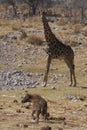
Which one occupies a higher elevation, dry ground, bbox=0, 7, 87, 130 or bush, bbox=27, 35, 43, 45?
dry ground, bbox=0, 7, 87, 130

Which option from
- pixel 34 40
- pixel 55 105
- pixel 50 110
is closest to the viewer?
pixel 50 110

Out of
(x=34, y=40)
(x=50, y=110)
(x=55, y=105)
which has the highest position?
(x=50, y=110)

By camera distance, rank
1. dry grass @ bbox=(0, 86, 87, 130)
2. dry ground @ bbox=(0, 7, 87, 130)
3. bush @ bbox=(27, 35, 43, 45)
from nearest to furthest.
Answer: dry grass @ bbox=(0, 86, 87, 130) < dry ground @ bbox=(0, 7, 87, 130) < bush @ bbox=(27, 35, 43, 45)

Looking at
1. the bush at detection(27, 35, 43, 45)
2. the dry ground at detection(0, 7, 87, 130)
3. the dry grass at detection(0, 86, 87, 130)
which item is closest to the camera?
the dry grass at detection(0, 86, 87, 130)

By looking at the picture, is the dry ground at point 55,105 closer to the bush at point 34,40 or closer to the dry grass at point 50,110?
the dry grass at point 50,110

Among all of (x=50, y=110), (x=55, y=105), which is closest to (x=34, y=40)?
(x=55, y=105)

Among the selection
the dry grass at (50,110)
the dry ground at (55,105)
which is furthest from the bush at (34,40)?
the dry grass at (50,110)

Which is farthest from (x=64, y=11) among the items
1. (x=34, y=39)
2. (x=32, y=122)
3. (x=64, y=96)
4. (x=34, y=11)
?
(x=32, y=122)

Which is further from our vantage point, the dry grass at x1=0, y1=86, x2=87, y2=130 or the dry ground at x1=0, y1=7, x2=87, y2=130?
the dry ground at x1=0, y1=7, x2=87, y2=130

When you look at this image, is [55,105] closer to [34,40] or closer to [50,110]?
[50,110]

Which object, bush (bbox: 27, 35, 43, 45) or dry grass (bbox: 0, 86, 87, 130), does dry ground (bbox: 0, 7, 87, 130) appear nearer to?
dry grass (bbox: 0, 86, 87, 130)

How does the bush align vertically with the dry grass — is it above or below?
below

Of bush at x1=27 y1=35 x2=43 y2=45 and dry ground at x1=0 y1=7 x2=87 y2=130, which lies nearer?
dry ground at x1=0 y1=7 x2=87 y2=130

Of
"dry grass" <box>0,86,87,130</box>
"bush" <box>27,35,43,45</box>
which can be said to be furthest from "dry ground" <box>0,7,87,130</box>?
"bush" <box>27,35,43,45</box>
